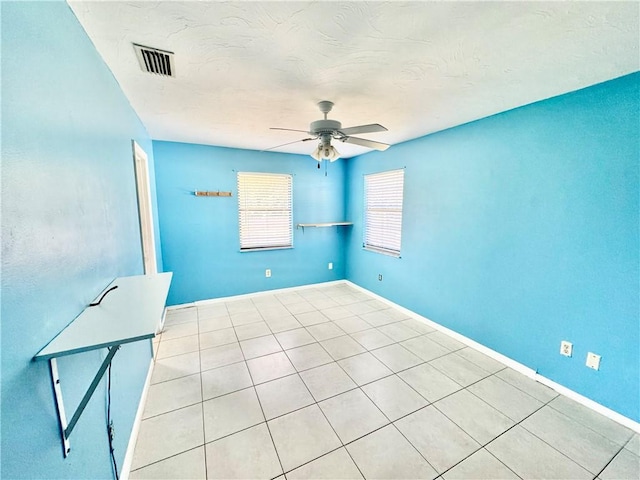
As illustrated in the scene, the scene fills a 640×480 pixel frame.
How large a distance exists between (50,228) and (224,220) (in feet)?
9.61

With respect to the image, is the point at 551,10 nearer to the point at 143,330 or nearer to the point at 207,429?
the point at 143,330

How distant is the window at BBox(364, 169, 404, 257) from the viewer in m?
3.58

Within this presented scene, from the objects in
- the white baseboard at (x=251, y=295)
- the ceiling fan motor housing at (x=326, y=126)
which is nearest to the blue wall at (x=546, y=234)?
the ceiling fan motor housing at (x=326, y=126)

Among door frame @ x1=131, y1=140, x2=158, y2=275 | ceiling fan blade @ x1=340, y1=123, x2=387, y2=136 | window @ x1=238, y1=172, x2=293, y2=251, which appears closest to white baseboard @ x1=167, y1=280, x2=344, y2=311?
window @ x1=238, y1=172, x2=293, y2=251

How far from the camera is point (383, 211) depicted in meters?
3.84

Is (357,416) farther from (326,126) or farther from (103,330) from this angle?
(326,126)

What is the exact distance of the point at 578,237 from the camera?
1.87 m

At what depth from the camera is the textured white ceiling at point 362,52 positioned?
1114 mm

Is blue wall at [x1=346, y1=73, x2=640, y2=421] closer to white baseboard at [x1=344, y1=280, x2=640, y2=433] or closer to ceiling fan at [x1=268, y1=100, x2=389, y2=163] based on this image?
white baseboard at [x1=344, y1=280, x2=640, y2=433]

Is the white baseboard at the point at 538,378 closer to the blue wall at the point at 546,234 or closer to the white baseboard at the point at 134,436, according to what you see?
the blue wall at the point at 546,234

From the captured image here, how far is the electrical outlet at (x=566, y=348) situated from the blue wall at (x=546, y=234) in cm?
3

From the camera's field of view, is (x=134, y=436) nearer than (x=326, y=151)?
Yes

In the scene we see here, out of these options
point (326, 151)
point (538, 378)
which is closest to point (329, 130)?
point (326, 151)

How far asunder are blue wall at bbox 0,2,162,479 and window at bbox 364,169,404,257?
316 cm
